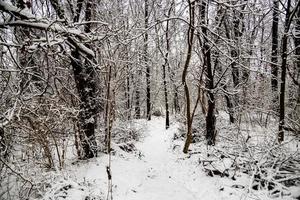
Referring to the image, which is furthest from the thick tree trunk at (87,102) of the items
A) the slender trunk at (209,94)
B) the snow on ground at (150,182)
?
the slender trunk at (209,94)

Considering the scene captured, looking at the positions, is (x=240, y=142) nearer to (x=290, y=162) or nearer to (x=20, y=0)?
(x=290, y=162)

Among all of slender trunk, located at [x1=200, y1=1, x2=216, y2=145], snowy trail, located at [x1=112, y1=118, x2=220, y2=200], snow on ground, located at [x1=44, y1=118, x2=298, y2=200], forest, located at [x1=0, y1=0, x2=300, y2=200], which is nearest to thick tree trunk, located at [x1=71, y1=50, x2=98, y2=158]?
forest, located at [x1=0, y1=0, x2=300, y2=200]

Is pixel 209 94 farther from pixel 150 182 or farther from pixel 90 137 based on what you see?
pixel 90 137

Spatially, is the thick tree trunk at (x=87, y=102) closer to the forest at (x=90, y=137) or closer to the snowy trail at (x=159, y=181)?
the forest at (x=90, y=137)

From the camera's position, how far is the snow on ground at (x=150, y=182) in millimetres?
6341

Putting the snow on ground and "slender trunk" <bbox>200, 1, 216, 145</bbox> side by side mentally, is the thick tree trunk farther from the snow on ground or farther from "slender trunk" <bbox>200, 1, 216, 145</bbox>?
"slender trunk" <bbox>200, 1, 216, 145</bbox>

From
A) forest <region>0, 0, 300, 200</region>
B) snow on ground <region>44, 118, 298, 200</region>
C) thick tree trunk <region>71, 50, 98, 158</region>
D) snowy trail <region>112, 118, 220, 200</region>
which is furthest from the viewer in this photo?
thick tree trunk <region>71, 50, 98, 158</region>

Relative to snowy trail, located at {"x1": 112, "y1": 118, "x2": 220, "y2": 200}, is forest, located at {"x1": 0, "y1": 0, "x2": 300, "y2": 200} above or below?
above

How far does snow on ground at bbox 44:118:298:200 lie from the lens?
20.8ft

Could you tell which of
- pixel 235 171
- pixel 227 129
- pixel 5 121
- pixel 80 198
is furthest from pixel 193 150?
pixel 5 121

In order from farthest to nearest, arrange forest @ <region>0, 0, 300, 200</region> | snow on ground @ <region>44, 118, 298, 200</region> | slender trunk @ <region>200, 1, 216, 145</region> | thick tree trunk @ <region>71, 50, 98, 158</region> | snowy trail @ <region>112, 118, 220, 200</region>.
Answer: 1. slender trunk @ <region>200, 1, 216, 145</region>
2. thick tree trunk @ <region>71, 50, 98, 158</region>
3. snowy trail @ <region>112, 118, 220, 200</region>
4. snow on ground @ <region>44, 118, 298, 200</region>
5. forest @ <region>0, 0, 300, 200</region>

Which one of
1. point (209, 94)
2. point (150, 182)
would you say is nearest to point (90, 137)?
point (150, 182)

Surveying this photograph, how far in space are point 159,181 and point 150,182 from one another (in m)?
0.31

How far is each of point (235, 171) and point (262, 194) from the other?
3.85 ft
